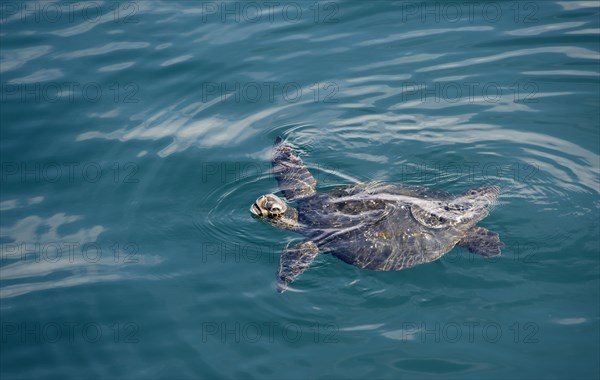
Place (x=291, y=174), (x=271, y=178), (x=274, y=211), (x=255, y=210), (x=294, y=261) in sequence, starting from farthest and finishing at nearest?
1. (x=271, y=178)
2. (x=291, y=174)
3. (x=255, y=210)
4. (x=274, y=211)
5. (x=294, y=261)

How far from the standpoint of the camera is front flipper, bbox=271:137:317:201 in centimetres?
1084

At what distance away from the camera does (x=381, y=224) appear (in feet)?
30.9

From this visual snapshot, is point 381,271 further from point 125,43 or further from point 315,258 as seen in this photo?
point 125,43

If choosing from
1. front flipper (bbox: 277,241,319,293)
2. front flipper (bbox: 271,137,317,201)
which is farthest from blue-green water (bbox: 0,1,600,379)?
front flipper (bbox: 271,137,317,201)

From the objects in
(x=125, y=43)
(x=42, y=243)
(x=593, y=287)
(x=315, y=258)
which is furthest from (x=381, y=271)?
(x=125, y=43)

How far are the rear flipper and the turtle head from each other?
290 centimetres

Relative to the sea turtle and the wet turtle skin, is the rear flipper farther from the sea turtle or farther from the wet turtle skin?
the wet turtle skin

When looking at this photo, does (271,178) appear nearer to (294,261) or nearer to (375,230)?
(294,261)

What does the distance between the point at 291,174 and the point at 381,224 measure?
241cm

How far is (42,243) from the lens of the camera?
10.6 metres

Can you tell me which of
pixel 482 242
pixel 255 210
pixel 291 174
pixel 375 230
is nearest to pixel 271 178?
pixel 291 174

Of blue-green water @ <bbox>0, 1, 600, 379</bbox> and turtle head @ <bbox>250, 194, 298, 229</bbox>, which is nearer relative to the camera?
blue-green water @ <bbox>0, 1, 600, 379</bbox>

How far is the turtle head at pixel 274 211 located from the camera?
9.85 m

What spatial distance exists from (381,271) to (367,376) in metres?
1.78
